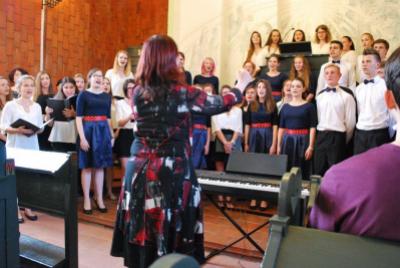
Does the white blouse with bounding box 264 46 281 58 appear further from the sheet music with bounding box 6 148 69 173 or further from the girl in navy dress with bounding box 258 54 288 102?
the sheet music with bounding box 6 148 69 173

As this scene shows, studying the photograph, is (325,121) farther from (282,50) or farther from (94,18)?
(94,18)

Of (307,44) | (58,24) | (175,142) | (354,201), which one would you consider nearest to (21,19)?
(58,24)

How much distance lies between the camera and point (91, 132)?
4168 mm

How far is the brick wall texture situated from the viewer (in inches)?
301

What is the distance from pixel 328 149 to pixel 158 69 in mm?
2753

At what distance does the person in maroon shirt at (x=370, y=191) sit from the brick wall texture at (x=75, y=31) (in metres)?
7.60

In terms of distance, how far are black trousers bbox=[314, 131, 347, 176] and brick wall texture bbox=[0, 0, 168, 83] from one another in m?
5.96

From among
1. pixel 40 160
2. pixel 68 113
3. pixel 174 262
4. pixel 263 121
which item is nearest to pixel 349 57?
pixel 263 121

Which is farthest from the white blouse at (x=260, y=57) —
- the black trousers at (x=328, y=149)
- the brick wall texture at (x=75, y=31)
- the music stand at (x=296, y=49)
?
the brick wall texture at (x=75, y=31)

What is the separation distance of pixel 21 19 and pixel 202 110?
724cm

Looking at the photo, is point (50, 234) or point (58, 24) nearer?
point (50, 234)

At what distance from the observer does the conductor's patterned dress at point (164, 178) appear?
1832 mm

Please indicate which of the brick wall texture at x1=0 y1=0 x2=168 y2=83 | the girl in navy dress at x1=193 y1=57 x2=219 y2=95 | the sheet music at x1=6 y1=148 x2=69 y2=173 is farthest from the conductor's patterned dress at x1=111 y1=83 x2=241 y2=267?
the brick wall texture at x1=0 y1=0 x2=168 y2=83

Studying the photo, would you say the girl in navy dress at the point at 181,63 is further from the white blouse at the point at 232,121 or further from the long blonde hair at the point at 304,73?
the long blonde hair at the point at 304,73
